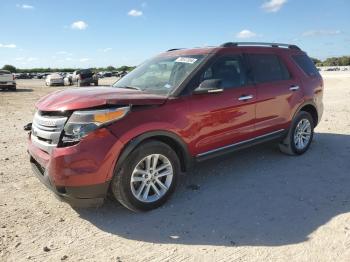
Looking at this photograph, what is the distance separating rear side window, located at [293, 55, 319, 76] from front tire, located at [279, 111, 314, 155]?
769 millimetres

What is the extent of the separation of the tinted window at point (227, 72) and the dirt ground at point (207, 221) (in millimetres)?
1382

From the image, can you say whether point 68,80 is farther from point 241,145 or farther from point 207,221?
point 207,221

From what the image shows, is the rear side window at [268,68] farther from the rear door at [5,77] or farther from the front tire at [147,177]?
the rear door at [5,77]

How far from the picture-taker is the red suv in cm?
388

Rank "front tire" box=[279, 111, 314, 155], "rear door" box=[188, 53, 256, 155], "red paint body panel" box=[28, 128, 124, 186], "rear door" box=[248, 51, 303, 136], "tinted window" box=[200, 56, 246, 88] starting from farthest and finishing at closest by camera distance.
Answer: "front tire" box=[279, 111, 314, 155], "rear door" box=[248, 51, 303, 136], "tinted window" box=[200, 56, 246, 88], "rear door" box=[188, 53, 256, 155], "red paint body panel" box=[28, 128, 124, 186]

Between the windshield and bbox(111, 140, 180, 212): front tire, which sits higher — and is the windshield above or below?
above

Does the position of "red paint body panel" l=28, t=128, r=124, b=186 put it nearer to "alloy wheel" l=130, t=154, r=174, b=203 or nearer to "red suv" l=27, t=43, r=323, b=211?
"red suv" l=27, t=43, r=323, b=211

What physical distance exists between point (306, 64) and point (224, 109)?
105 inches

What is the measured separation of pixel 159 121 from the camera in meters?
4.26

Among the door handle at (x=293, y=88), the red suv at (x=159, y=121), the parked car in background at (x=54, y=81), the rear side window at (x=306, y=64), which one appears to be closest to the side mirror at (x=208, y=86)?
the red suv at (x=159, y=121)

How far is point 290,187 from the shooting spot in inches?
200

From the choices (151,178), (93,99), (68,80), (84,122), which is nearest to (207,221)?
(151,178)

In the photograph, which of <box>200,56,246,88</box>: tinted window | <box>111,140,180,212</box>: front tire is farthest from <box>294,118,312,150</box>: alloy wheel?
<box>111,140,180,212</box>: front tire

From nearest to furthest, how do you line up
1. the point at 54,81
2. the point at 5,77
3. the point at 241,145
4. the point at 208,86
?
the point at 208,86 → the point at 241,145 → the point at 5,77 → the point at 54,81
